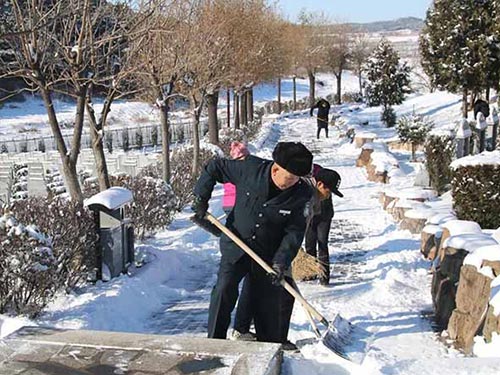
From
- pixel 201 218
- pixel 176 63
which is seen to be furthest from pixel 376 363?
pixel 176 63

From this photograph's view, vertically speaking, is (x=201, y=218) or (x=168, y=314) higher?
(x=201, y=218)

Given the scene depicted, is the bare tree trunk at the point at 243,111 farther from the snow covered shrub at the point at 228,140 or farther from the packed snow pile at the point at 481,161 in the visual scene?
the packed snow pile at the point at 481,161

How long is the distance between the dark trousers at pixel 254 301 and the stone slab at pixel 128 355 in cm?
77

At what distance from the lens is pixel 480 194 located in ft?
28.9

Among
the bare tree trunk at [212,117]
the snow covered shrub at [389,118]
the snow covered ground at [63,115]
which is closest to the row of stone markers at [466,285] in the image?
the bare tree trunk at [212,117]

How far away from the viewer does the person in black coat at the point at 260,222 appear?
4852 millimetres

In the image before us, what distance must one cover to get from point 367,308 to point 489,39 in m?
18.6

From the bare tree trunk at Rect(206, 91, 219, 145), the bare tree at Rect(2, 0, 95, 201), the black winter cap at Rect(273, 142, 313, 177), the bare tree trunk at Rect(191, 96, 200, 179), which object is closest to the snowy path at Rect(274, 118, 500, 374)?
the black winter cap at Rect(273, 142, 313, 177)

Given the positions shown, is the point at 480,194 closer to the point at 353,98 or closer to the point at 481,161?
the point at 481,161

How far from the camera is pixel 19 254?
5.78 m

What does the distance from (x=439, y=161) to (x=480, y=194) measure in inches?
164

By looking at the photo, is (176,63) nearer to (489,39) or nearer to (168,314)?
(168,314)

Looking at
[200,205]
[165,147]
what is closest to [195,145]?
[165,147]

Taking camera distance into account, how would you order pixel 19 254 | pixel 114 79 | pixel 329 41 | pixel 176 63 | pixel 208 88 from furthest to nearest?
pixel 329 41 → pixel 208 88 → pixel 176 63 → pixel 114 79 → pixel 19 254
